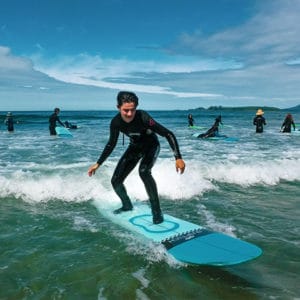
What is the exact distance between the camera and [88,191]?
7.34m

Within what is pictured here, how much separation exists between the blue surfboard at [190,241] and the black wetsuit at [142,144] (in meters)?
0.32

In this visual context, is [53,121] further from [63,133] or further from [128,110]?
[128,110]

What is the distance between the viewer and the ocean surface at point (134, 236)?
3.49m

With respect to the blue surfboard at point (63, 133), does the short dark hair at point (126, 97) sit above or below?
above

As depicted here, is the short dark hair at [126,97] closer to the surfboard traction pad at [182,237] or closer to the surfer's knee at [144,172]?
the surfer's knee at [144,172]

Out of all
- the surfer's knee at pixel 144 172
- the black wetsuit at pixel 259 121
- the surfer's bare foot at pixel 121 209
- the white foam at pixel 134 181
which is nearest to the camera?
the surfer's knee at pixel 144 172

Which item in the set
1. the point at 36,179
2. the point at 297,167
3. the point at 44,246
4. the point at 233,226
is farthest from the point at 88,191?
the point at 297,167

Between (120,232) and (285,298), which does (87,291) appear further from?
(285,298)

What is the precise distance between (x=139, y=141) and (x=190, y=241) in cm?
154

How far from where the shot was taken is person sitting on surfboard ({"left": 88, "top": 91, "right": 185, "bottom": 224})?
432cm

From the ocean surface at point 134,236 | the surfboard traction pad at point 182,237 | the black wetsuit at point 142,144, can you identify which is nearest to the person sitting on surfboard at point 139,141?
the black wetsuit at point 142,144

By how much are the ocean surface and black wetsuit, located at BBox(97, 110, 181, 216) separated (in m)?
0.77

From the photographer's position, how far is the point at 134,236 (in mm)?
4812

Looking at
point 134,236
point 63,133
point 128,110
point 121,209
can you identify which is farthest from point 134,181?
point 63,133
